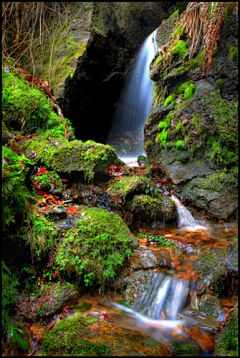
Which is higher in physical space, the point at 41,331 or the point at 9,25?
the point at 9,25

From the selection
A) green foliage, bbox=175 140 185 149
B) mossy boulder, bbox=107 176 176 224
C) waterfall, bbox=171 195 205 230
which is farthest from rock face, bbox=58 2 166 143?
waterfall, bbox=171 195 205 230

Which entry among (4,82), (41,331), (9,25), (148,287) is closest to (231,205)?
(148,287)

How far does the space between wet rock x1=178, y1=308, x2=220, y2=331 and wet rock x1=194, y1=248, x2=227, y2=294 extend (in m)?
0.32

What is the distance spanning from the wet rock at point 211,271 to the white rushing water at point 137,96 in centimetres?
725

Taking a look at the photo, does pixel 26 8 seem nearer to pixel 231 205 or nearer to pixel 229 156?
pixel 229 156

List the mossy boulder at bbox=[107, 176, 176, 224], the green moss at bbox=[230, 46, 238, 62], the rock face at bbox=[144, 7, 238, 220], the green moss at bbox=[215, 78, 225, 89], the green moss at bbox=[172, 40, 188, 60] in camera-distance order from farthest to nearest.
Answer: the green moss at bbox=[172, 40, 188, 60] < the green moss at bbox=[215, 78, 225, 89] < the green moss at bbox=[230, 46, 238, 62] < the rock face at bbox=[144, 7, 238, 220] < the mossy boulder at bbox=[107, 176, 176, 224]

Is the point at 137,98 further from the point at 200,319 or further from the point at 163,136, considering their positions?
the point at 200,319

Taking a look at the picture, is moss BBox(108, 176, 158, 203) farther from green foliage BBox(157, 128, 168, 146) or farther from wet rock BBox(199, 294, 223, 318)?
wet rock BBox(199, 294, 223, 318)

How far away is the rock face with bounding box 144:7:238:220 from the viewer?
5.48 metres

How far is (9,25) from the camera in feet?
24.5

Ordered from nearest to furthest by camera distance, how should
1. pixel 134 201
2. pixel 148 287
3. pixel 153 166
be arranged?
pixel 148 287, pixel 134 201, pixel 153 166

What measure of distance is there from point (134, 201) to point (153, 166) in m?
2.07

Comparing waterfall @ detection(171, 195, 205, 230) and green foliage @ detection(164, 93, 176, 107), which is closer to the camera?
waterfall @ detection(171, 195, 205, 230)

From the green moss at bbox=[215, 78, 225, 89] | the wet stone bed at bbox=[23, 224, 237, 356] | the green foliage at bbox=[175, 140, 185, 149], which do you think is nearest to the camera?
the wet stone bed at bbox=[23, 224, 237, 356]
